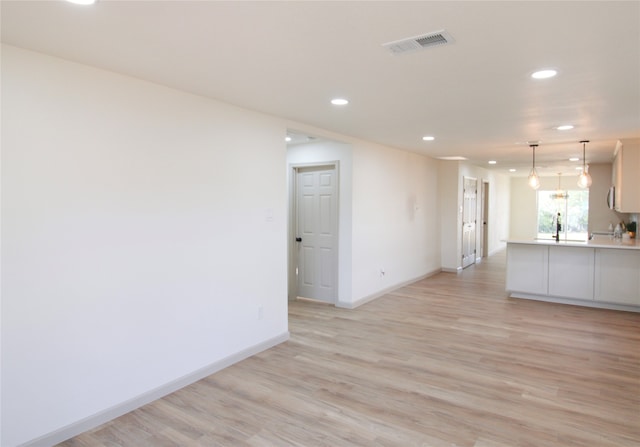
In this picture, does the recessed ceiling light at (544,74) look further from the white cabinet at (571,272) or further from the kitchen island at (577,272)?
the white cabinet at (571,272)

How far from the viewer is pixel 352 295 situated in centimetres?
590

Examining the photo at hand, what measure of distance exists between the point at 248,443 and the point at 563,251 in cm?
557

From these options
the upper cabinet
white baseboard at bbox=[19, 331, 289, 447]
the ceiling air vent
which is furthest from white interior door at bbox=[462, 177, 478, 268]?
the ceiling air vent

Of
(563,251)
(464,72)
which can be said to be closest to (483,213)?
(563,251)

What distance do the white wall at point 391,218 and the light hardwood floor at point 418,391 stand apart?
1.21m

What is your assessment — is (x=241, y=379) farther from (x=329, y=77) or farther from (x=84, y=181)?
(x=329, y=77)

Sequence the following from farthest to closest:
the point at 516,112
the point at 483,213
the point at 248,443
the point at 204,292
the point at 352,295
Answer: the point at 483,213
the point at 352,295
the point at 516,112
the point at 204,292
the point at 248,443

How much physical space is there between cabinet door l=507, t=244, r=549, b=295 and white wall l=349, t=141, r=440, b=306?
1.80m

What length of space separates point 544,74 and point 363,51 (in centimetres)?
141

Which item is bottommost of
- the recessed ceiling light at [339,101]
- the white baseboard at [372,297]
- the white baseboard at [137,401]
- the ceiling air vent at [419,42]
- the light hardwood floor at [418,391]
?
the light hardwood floor at [418,391]

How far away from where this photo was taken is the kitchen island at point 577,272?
5734 millimetres

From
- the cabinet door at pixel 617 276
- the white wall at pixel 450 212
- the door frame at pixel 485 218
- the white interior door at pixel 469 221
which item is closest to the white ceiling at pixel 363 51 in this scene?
the cabinet door at pixel 617 276

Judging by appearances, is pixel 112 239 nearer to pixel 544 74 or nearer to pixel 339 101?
pixel 339 101

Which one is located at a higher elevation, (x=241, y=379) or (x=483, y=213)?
(x=483, y=213)
